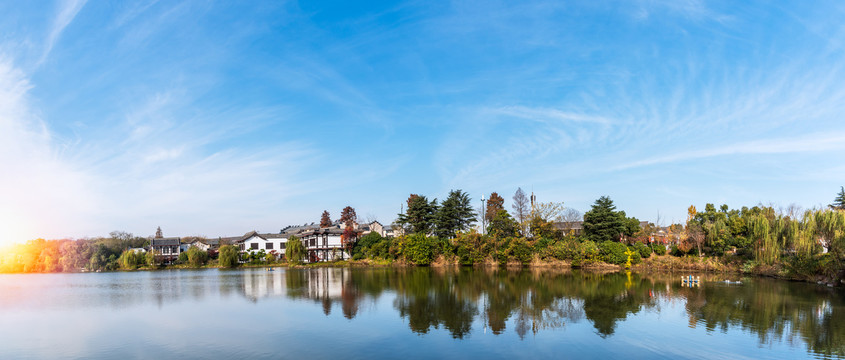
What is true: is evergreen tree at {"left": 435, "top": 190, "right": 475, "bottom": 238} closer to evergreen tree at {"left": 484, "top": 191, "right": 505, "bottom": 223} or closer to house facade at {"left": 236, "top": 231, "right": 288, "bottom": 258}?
evergreen tree at {"left": 484, "top": 191, "right": 505, "bottom": 223}

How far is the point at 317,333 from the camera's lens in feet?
52.6

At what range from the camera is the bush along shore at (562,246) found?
97.0 ft

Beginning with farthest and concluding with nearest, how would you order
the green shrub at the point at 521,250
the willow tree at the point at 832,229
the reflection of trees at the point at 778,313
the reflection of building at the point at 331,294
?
the green shrub at the point at 521,250 → the willow tree at the point at 832,229 → the reflection of building at the point at 331,294 → the reflection of trees at the point at 778,313

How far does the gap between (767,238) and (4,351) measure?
4231 cm

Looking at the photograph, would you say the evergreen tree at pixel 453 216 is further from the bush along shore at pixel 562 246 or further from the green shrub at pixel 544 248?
the green shrub at pixel 544 248

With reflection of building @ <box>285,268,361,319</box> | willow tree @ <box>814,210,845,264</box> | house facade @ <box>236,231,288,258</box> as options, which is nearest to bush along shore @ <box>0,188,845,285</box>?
willow tree @ <box>814,210,845,264</box>

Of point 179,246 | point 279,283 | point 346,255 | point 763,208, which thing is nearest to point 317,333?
point 279,283

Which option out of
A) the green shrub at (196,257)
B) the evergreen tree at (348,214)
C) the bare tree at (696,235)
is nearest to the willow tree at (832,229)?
the bare tree at (696,235)

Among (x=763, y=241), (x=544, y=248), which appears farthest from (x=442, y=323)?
(x=544, y=248)

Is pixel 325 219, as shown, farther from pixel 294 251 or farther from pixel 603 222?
pixel 603 222

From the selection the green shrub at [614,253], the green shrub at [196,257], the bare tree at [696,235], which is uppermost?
Result: the bare tree at [696,235]

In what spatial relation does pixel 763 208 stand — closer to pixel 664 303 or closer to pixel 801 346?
pixel 664 303

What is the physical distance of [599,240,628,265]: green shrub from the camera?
139 feet

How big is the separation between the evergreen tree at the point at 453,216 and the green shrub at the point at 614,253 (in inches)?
756
